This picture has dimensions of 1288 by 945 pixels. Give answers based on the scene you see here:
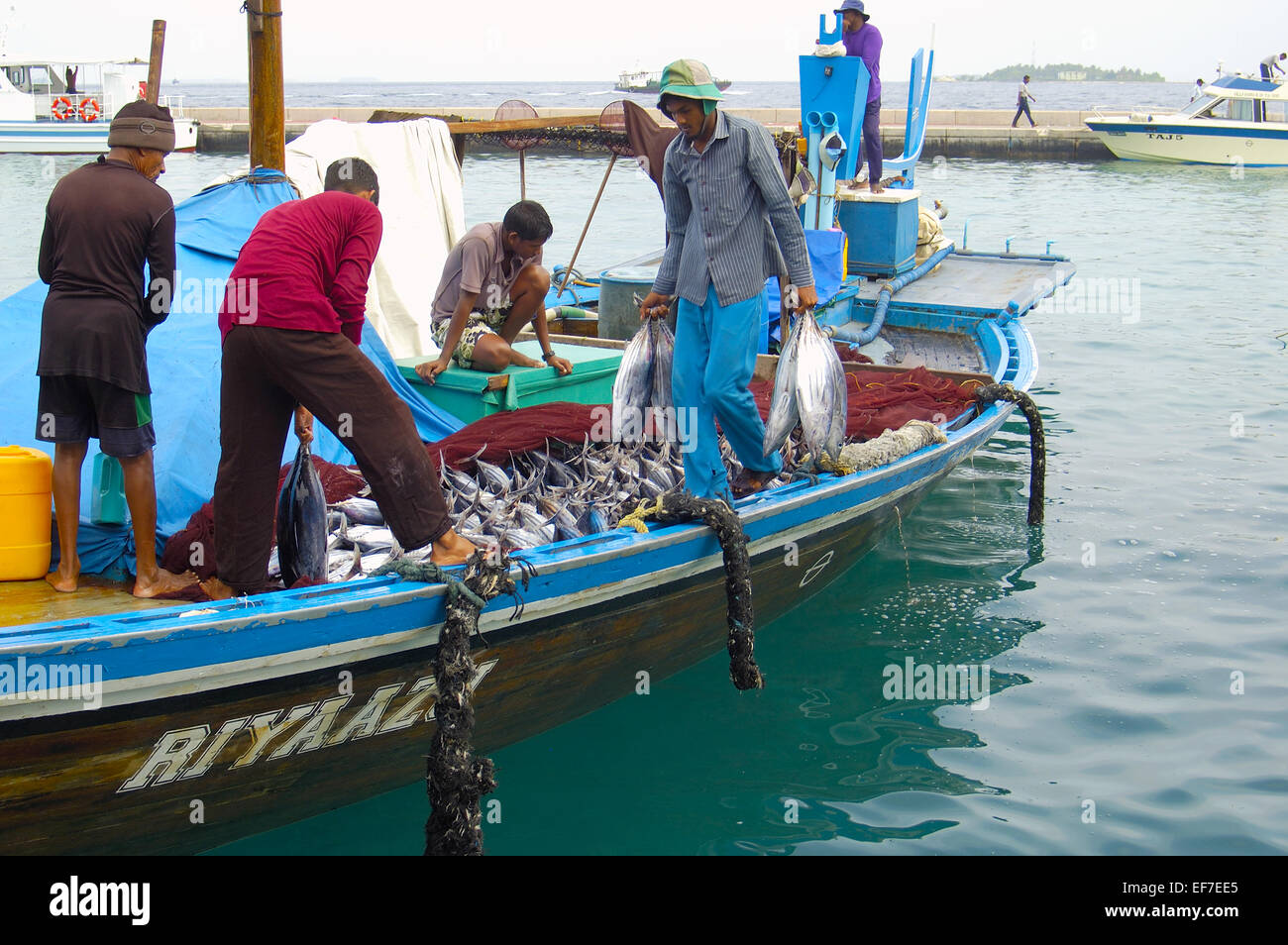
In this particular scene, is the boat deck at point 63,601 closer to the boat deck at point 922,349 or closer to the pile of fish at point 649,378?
the pile of fish at point 649,378

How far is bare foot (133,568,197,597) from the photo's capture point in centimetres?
410

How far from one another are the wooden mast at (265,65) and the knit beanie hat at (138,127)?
5.33 ft

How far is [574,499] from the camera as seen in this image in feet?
17.3

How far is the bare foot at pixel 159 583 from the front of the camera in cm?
410

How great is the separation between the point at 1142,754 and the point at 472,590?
3286 millimetres

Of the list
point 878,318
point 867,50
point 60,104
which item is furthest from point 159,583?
point 60,104

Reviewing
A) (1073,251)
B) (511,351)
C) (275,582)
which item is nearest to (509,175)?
(1073,251)

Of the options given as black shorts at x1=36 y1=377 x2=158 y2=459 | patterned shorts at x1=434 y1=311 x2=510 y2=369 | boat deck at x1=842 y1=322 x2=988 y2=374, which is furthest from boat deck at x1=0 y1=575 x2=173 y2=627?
boat deck at x1=842 y1=322 x2=988 y2=374

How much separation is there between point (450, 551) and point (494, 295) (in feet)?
9.01

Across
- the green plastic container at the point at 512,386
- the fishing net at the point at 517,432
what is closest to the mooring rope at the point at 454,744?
the fishing net at the point at 517,432

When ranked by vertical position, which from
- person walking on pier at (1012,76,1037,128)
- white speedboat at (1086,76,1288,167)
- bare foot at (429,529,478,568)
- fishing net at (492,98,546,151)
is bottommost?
A: bare foot at (429,529,478,568)

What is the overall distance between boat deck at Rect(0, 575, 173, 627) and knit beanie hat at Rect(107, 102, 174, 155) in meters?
1.61

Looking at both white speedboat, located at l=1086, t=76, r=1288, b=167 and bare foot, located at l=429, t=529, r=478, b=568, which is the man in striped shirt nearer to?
bare foot, located at l=429, t=529, r=478, b=568

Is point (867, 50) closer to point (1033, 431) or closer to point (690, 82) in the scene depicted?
point (1033, 431)
